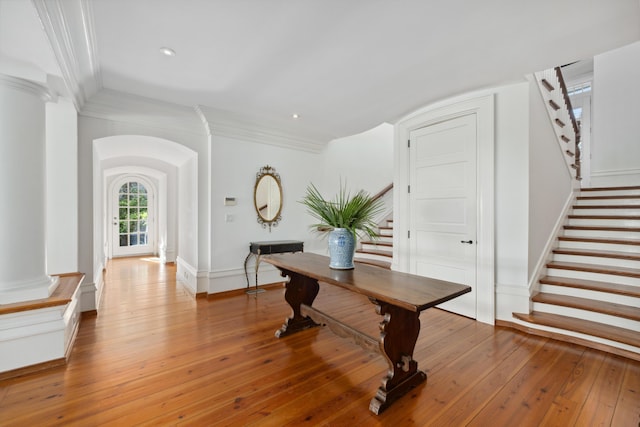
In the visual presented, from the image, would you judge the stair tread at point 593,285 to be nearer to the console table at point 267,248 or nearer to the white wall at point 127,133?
the console table at point 267,248

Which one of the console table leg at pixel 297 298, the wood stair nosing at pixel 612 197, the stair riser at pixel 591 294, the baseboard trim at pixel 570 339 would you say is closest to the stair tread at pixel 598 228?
the wood stair nosing at pixel 612 197

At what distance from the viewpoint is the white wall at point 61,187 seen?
296cm

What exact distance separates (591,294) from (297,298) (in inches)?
119

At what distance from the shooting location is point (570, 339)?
8.54ft

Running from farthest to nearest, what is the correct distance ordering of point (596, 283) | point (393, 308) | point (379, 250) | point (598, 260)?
point (379, 250), point (598, 260), point (596, 283), point (393, 308)

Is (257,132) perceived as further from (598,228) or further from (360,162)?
(598,228)

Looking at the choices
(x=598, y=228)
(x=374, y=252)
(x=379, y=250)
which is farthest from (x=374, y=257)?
(x=598, y=228)

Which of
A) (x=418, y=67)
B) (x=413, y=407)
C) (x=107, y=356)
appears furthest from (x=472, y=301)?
(x=107, y=356)

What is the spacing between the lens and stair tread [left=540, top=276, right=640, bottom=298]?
2.72 m

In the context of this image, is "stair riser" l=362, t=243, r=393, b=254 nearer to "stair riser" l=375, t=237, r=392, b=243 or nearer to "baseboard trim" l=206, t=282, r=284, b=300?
"stair riser" l=375, t=237, r=392, b=243

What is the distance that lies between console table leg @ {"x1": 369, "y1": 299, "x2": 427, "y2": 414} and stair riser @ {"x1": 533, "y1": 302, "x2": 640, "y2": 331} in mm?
1832

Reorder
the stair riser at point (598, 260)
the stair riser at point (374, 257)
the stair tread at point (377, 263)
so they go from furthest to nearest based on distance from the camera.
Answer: the stair riser at point (374, 257)
the stair tread at point (377, 263)
the stair riser at point (598, 260)

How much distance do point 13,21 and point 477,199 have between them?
13.3 feet

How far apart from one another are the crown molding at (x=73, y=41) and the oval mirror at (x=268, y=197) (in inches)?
88.7
